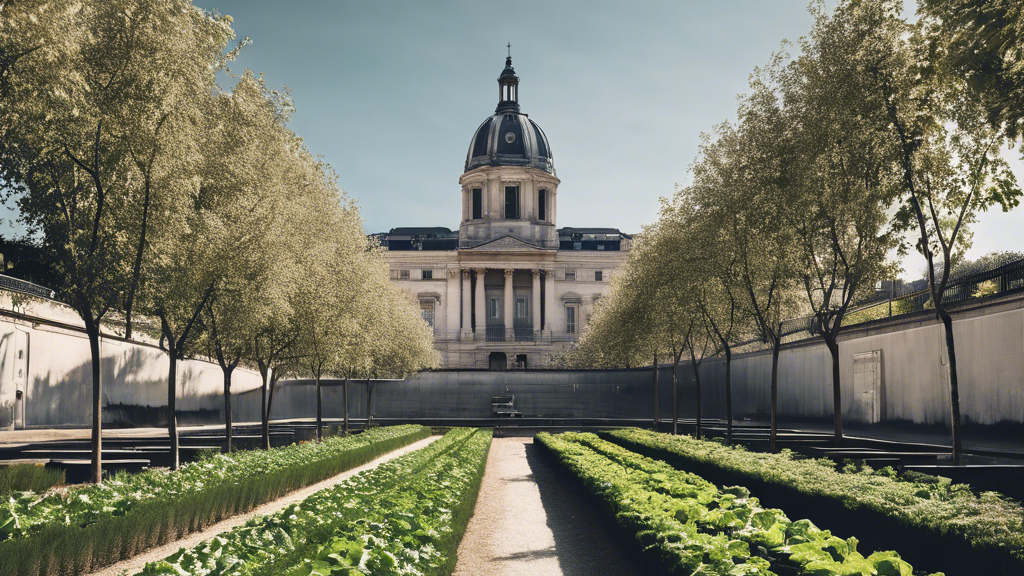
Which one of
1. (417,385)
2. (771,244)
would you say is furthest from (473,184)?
(771,244)

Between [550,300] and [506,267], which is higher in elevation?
[506,267]

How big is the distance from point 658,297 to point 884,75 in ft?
48.5

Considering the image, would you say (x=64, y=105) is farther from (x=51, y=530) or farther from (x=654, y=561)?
(x=654, y=561)

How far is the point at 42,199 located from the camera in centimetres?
1947

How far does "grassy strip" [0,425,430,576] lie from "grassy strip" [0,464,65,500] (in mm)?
2148

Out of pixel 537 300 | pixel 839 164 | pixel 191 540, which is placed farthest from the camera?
pixel 537 300

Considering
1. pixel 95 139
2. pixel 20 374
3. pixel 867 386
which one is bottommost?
pixel 867 386

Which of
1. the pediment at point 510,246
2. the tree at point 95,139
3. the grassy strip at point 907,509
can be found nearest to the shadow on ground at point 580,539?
the grassy strip at point 907,509

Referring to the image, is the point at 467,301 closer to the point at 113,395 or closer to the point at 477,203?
the point at 477,203

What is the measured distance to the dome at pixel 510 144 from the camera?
106 metres

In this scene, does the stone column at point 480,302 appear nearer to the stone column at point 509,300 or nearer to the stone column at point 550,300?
the stone column at point 509,300

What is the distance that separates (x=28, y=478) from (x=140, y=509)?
621 centimetres

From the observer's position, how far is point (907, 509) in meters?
10.5

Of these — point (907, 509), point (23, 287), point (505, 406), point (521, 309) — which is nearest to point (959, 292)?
point (907, 509)
